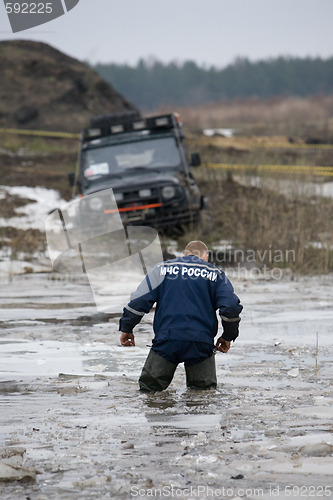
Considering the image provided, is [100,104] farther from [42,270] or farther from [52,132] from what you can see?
[42,270]

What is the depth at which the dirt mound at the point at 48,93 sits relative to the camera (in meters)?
Answer: 35.5

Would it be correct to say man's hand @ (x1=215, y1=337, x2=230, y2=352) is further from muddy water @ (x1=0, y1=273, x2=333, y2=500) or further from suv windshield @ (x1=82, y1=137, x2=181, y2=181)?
suv windshield @ (x1=82, y1=137, x2=181, y2=181)

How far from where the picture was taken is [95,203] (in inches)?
581

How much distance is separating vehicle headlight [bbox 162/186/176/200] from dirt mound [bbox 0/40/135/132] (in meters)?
21.1

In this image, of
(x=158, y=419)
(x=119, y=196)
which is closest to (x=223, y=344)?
(x=158, y=419)

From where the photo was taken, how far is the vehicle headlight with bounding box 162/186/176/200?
1478cm

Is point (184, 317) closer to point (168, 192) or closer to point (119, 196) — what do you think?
point (168, 192)

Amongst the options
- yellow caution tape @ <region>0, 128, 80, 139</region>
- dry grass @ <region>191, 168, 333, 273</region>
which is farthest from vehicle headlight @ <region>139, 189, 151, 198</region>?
yellow caution tape @ <region>0, 128, 80, 139</region>

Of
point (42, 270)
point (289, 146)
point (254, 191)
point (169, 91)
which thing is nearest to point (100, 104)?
point (289, 146)

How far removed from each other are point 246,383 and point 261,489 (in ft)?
7.89

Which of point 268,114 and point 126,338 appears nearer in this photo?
point 126,338

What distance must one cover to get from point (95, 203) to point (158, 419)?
10.1 meters

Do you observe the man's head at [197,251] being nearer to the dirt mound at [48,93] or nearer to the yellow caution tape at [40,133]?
the yellow caution tape at [40,133]

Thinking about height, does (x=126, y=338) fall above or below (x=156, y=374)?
above
